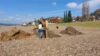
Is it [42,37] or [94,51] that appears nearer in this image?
[94,51]

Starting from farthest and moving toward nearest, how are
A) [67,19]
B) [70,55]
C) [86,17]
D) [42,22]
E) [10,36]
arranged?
[86,17], [67,19], [10,36], [42,22], [70,55]

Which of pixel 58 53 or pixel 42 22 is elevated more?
pixel 42 22

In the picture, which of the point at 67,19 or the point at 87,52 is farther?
the point at 67,19

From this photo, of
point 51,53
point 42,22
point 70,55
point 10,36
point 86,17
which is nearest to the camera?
point 70,55

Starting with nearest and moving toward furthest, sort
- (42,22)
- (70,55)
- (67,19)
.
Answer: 1. (70,55)
2. (42,22)
3. (67,19)

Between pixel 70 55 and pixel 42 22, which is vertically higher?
pixel 42 22

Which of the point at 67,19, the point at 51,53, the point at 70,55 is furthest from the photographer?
the point at 67,19

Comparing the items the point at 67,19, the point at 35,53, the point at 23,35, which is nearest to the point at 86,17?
the point at 67,19

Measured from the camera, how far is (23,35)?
100 ft

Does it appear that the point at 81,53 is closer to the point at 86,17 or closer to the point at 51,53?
the point at 51,53

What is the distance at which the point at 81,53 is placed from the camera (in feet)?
43.7

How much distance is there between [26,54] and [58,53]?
1.62 m

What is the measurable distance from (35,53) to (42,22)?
7352 mm

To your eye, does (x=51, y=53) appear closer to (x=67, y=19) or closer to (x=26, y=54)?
(x=26, y=54)
